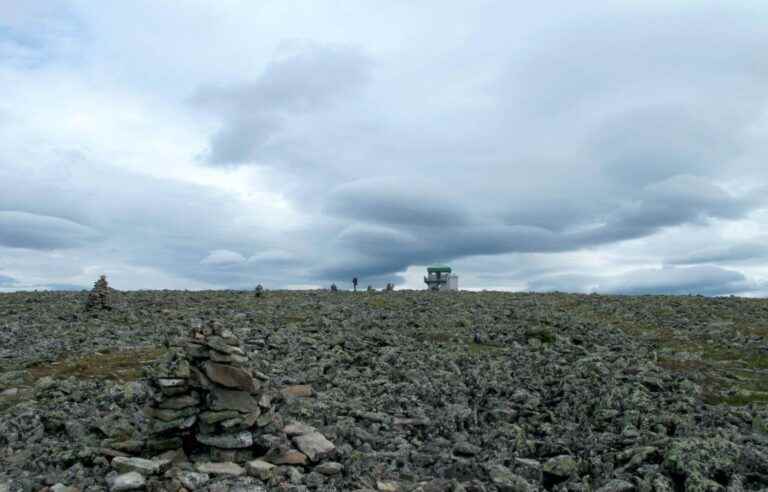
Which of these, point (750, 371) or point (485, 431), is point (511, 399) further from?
point (750, 371)

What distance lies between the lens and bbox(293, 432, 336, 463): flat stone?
14.7m

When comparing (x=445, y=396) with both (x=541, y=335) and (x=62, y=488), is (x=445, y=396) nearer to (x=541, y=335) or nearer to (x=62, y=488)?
(x=541, y=335)

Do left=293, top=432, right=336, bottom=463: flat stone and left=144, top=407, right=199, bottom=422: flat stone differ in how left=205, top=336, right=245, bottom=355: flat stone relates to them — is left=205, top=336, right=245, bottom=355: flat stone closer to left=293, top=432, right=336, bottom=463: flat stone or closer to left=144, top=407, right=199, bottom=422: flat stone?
left=144, top=407, right=199, bottom=422: flat stone

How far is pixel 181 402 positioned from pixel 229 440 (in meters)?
1.74

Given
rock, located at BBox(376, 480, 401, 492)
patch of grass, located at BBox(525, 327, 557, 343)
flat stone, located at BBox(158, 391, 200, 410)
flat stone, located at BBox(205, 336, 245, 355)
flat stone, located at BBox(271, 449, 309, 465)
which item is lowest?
rock, located at BBox(376, 480, 401, 492)

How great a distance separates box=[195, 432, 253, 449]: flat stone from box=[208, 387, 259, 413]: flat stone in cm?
72

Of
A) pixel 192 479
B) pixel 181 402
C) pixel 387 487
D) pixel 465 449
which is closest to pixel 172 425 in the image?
pixel 181 402

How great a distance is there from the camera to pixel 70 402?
18.5 metres

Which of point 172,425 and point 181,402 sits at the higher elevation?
point 181,402

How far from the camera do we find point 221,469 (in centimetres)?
1386

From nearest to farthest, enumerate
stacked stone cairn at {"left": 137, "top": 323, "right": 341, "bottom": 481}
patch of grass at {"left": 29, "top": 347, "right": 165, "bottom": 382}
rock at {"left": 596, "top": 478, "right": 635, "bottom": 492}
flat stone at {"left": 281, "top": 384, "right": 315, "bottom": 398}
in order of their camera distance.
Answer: rock at {"left": 596, "top": 478, "right": 635, "bottom": 492}
stacked stone cairn at {"left": 137, "top": 323, "right": 341, "bottom": 481}
flat stone at {"left": 281, "top": 384, "right": 315, "bottom": 398}
patch of grass at {"left": 29, "top": 347, "right": 165, "bottom": 382}

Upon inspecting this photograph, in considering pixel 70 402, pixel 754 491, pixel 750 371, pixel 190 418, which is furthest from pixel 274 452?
pixel 750 371

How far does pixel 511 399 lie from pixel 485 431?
108 inches

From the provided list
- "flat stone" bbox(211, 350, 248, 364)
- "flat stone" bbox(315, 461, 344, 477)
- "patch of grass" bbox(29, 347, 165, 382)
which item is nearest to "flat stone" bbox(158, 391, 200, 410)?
"flat stone" bbox(211, 350, 248, 364)
